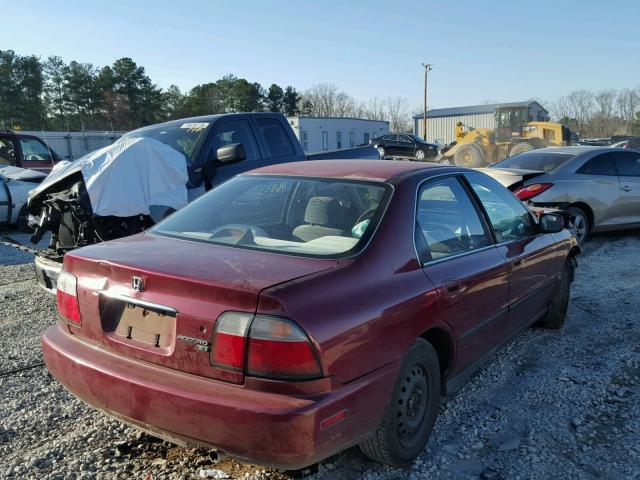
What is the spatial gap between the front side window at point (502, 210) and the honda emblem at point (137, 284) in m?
2.29

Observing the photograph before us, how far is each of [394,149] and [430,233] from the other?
108ft

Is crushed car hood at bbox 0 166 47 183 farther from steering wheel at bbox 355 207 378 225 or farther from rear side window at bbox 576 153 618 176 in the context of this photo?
rear side window at bbox 576 153 618 176

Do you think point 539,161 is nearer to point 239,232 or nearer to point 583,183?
point 583,183

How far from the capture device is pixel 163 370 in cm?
236

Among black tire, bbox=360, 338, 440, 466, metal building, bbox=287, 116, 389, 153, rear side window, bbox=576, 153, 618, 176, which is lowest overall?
black tire, bbox=360, 338, 440, 466

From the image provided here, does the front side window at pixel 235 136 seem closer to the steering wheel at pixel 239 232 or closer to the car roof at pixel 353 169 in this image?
A: the car roof at pixel 353 169

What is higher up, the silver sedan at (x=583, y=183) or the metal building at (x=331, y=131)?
the metal building at (x=331, y=131)

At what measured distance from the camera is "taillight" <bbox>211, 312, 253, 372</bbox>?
2166 mm

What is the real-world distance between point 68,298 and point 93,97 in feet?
192

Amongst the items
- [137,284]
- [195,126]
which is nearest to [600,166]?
[195,126]

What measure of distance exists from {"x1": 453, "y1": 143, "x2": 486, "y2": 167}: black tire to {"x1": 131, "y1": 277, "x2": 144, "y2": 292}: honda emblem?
77.6 ft

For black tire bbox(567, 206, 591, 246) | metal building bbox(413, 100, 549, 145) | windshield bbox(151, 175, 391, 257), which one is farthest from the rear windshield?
metal building bbox(413, 100, 549, 145)

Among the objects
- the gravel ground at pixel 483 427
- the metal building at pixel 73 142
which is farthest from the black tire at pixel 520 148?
the gravel ground at pixel 483 427

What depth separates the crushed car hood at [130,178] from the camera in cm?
488
